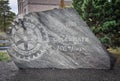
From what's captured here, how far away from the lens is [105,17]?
10.8 m

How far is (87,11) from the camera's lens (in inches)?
427

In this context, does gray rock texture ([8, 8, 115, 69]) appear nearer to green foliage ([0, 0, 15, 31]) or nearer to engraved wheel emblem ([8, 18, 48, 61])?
engraved wheel emblem ([8, 18, 48, 61])

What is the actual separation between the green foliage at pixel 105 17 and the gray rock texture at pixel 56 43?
314cm

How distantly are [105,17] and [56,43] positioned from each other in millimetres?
4151

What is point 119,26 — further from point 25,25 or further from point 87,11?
point 25,25

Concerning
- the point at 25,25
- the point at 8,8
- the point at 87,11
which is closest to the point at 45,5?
the point at 8,8

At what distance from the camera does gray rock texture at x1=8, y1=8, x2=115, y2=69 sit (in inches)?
286

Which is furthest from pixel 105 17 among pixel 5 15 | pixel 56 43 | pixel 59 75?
pixel 5 15

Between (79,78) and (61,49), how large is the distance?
4.74 feet

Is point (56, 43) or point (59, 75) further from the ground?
point (56, 43)

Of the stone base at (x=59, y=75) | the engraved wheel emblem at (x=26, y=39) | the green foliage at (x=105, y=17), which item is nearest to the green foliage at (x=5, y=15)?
the green foliage at (x=105, y=17)

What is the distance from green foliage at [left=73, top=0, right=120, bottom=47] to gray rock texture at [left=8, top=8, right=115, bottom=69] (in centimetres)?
314

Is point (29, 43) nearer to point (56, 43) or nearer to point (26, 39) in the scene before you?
point (26, 39)

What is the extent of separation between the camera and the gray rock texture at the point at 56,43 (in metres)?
7.25
